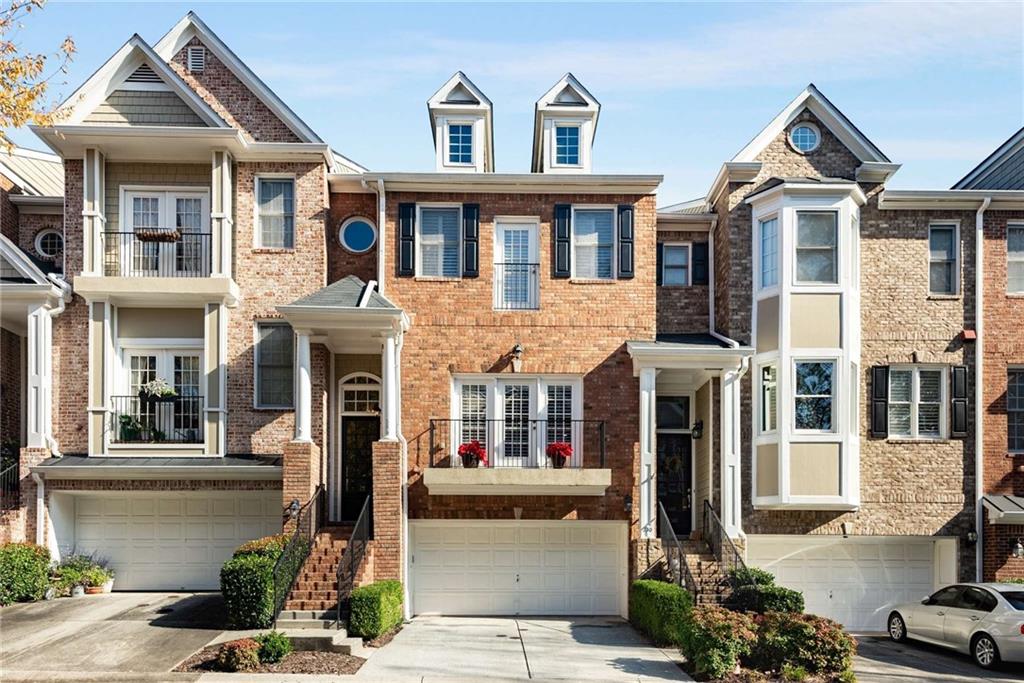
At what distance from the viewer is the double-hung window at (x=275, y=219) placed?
22.0 m

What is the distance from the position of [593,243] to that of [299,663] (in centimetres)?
1057

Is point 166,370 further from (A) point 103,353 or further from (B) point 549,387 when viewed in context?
(B) point 549,387

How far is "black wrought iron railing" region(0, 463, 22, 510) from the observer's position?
20.8 metres

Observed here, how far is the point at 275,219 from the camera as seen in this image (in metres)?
22.0

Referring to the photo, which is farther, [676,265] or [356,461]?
[676,265]

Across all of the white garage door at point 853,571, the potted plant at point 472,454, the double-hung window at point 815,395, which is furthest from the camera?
the white garage door at point 853,571

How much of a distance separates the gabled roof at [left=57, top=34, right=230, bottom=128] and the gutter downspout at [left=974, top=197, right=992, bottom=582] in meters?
15.7

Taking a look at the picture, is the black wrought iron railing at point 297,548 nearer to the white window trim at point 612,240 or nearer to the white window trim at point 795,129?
the white window trim at point 612,240

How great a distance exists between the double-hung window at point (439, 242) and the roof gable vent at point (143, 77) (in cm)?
596

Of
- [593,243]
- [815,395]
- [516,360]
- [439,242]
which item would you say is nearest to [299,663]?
[516,360]

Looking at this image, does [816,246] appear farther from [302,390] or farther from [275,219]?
[275,219]

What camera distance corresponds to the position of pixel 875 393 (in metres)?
22.2


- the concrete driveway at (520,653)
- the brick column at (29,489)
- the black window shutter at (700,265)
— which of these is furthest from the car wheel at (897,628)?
the brick column at (29,489)

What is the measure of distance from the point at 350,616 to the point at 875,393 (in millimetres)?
11716
